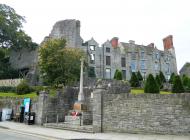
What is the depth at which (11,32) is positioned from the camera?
46719 millimetres

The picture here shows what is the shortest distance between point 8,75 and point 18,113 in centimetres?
2255

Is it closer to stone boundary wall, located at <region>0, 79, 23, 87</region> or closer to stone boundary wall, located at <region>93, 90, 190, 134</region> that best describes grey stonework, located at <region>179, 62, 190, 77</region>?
stone boundary wall, located at <region>0, 79, 23, 87</region>

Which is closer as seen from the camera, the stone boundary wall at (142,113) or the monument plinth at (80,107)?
the stone boundary wall at (142,113)

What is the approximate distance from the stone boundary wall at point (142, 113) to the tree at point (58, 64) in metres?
15.4

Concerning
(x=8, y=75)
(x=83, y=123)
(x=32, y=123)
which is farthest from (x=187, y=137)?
(x=8, y=75)

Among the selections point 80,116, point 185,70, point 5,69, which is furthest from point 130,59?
point 80,116

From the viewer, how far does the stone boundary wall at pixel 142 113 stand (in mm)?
14531

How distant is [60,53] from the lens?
107 feet

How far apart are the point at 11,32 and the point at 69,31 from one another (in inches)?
458

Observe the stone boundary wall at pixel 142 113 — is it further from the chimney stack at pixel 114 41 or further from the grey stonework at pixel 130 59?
the chimney stack at pixel 114 41

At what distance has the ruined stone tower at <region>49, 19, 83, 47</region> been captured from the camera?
45219 mm

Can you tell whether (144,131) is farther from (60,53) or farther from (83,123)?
(60,53)

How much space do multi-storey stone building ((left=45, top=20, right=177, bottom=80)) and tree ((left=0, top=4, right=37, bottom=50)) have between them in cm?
532

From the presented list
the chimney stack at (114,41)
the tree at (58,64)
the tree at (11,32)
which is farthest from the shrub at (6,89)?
the chimney stack at (114,41)
